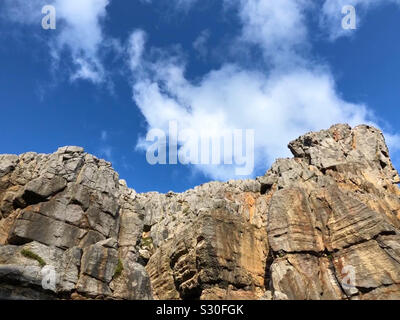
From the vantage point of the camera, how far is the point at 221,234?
5656cm

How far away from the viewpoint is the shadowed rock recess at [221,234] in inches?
1832

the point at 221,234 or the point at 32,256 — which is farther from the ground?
the point at 221,234

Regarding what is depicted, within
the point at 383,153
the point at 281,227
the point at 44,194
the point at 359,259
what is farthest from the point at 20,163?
the point at 383,153

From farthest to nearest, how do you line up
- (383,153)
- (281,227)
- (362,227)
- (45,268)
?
(383,153) < (281,227) < (362,227) < (45,268)

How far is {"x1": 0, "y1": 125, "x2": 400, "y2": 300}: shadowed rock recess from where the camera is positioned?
46538mm

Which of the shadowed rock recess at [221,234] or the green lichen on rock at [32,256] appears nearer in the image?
the shadowed rock recess at [221,234]

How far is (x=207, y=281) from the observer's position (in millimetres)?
51438

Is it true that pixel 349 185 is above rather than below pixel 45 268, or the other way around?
above

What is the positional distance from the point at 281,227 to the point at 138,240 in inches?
1152

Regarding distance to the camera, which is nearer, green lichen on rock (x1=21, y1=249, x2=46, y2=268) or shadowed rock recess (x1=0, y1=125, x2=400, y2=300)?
shadowed rock recess (x1=0, y1=125, x2=400, y2=300)

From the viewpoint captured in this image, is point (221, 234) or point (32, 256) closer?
point (32, 256)

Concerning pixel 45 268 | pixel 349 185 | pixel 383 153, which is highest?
pixel 383 153
